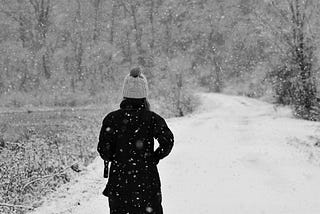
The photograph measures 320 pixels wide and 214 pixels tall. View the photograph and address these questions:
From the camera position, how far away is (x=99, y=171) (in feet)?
37.7

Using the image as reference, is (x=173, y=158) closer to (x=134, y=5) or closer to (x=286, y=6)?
(x=286, y=6)

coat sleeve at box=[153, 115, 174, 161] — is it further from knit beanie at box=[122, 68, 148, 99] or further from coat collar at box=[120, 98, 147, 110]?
knit beanie at box=[122, 68, 148, 99]

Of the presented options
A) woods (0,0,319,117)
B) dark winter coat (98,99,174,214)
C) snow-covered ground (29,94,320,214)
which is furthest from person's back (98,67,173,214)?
woods (0,0,319,117)

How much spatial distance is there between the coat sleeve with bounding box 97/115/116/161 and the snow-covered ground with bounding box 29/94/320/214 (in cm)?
357

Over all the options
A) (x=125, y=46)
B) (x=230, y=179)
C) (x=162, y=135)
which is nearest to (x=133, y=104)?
(x=162, y=135)

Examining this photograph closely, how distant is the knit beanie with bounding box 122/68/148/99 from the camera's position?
475 cm

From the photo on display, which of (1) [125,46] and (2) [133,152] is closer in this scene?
(2) [133,152]

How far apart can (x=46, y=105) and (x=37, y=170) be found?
104 ft

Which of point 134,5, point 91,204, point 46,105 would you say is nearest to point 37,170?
point 91,204

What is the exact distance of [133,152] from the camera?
184 inches

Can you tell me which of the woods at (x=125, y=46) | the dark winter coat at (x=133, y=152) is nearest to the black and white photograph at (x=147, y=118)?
the dark winter coat at (x=133, y=152)

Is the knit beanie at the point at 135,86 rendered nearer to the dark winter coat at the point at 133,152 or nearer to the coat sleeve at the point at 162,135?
the dark winter coat at the point at 133,152

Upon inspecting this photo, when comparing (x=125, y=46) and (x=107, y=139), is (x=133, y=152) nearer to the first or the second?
(x=107, y=139)

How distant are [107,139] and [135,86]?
67cm
